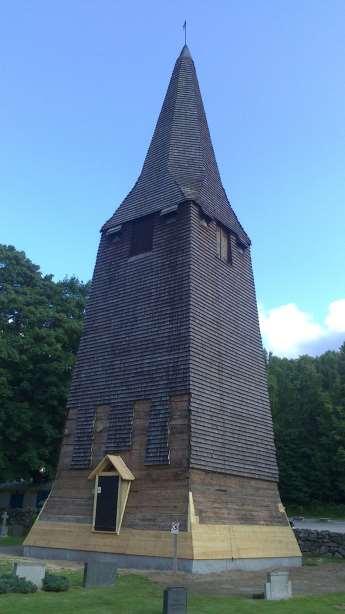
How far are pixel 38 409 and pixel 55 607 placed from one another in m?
21.4

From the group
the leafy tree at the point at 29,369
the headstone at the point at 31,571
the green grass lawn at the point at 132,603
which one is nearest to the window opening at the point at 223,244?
the leafy tree at the point at 29,369

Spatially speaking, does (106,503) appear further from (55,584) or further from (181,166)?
(181,166)

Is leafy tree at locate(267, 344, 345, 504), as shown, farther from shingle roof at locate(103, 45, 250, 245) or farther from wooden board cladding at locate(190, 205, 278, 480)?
shingle roof at locate(103, 45, 250, 245)

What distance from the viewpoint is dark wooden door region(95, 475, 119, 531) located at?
674 inches

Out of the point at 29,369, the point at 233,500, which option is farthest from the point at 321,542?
the point at 29,369

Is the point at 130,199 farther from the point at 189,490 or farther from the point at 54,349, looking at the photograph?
the point at 189,490

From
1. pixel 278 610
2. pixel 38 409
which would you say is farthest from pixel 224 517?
pixel 38 409

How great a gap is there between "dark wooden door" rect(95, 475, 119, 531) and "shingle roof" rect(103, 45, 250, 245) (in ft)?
35.1

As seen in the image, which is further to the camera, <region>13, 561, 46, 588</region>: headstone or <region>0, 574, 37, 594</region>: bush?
<region>13, 561, 46, 588</region>: headstone

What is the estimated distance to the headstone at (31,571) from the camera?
1146 cm

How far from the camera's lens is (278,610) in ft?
33.0

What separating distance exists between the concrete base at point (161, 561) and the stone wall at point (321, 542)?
3.14 metres

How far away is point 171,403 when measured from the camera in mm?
18000

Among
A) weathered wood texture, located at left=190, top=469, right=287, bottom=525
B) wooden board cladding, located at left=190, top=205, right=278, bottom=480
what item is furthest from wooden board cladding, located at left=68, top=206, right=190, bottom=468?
weathered wood texture, located at left=190, top=469, right=287, bottom=525
